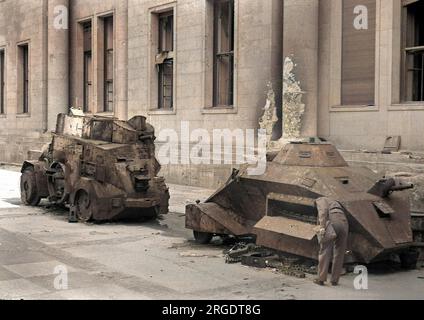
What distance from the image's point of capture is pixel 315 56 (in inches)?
645

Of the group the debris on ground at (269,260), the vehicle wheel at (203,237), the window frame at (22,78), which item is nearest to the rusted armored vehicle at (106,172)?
the vehicle wheel at (203,237)

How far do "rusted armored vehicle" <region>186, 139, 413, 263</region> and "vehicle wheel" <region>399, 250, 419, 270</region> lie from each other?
3 centimetres

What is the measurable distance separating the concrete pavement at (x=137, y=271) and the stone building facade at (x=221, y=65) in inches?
235

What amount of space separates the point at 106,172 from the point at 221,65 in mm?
8032

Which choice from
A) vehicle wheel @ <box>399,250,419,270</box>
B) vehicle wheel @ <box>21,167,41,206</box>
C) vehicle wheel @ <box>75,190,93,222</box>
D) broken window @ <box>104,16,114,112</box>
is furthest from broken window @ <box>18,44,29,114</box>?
vehicle wheel @ <box>399,250,419,270</box>

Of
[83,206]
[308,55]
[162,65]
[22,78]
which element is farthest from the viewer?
[22,78]

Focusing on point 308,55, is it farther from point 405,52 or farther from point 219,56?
point 219,56

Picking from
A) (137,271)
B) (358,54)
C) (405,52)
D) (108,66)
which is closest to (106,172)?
(137,271)

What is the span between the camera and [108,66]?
25688 mm

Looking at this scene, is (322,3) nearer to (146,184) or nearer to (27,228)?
(146,184)

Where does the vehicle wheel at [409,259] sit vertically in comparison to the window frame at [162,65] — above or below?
below

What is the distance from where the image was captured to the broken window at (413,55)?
1472cm

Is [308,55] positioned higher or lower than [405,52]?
higher

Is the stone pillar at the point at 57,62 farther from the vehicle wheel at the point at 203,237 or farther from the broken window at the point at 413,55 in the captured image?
the vehicle wheel at the point at 203,237
